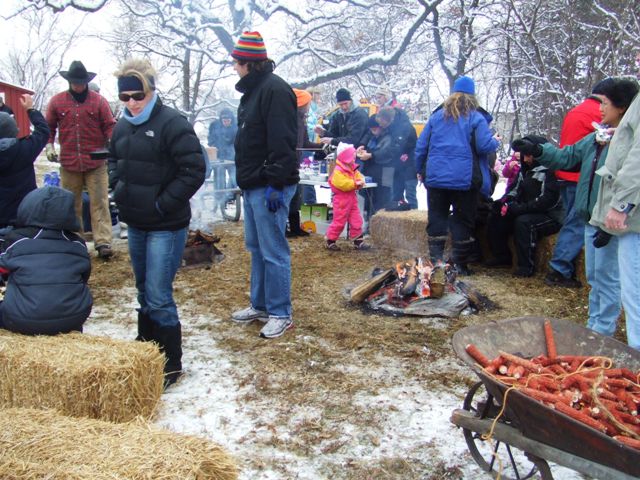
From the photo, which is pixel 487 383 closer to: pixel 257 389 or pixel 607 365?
pixel 607 365

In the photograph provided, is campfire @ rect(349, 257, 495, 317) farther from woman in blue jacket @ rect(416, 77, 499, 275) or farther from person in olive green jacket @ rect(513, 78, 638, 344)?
person in olive green jacket @ rect(513, 78, 638, 344)

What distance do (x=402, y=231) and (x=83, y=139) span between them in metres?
4.39

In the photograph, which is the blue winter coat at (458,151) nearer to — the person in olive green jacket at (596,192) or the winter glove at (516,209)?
the winter glove at (516,209)

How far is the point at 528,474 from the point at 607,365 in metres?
0.69

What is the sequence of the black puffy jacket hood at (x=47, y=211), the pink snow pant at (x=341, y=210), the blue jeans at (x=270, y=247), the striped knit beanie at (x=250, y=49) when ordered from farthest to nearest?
1. the pink snow pant at (x=341, y=210)
2. the blue jeans at (x=270, y=247)
3. the striped knit beanie at (x=250, y=49)
4. the black puffy jacket hood at (x=47, y=211)

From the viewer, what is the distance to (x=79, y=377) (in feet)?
9.77

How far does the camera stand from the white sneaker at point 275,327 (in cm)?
462

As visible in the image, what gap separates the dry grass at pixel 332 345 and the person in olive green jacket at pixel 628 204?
1.19m

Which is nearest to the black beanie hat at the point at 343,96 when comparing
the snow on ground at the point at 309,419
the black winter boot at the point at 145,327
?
the snow on ground at the point at 309,419

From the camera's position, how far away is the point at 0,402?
3.20 m

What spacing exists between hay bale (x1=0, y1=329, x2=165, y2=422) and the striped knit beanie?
2.29 meters

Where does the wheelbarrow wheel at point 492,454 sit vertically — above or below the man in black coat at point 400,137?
below

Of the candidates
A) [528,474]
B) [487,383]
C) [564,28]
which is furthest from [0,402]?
[564,28]

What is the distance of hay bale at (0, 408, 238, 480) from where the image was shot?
209cm
